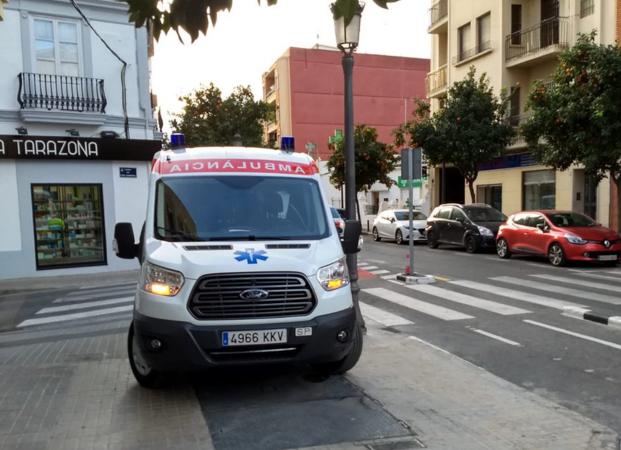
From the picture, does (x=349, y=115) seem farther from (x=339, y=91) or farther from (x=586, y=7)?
(x=339, y=91)

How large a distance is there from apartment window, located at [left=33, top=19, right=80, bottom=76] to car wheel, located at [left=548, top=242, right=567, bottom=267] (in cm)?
1349

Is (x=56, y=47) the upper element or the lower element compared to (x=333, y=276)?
upper

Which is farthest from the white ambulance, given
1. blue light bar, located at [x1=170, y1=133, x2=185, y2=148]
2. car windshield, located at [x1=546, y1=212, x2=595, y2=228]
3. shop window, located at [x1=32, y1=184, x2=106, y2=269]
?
car windshield, located at [x1=546, y1=212, x2=595, y2=228]

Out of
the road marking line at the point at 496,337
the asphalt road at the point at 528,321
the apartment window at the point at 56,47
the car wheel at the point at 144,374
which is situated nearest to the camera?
the car wheel at the point at 144,374

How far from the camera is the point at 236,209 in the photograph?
5.13 meters

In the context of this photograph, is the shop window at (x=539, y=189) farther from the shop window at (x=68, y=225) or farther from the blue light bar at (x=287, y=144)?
the blue light bar at (x=287, y=144)

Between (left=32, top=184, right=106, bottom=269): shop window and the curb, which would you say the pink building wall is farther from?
the curb

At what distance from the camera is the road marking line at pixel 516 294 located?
9128mm

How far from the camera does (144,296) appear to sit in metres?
4.54

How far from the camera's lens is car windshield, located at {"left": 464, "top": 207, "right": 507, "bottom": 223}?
19.0 metres

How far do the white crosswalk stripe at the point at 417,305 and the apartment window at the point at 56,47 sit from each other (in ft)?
33.2

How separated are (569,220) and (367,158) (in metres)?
18.0

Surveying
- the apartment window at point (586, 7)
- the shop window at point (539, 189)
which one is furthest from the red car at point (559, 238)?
the apartment window at point (586, 7)

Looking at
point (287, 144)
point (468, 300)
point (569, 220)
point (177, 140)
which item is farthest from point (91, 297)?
point (569, 220)
